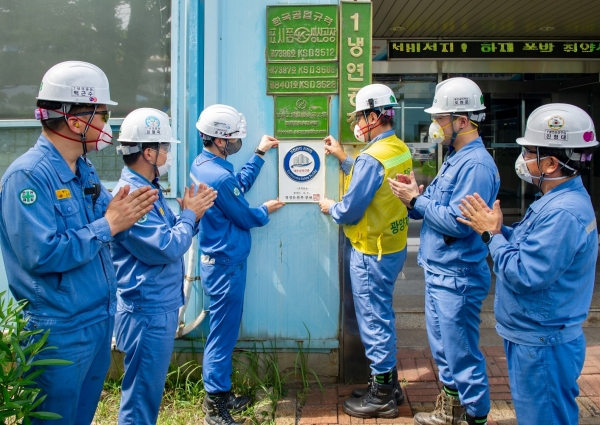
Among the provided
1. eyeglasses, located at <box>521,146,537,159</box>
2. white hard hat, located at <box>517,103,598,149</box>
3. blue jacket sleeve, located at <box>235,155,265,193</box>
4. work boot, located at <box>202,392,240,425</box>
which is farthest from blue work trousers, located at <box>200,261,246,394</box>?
white hard hat, located at <box>517,103,598,149</box>

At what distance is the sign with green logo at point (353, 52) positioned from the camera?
428 centimetres

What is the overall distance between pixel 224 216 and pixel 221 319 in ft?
2.33

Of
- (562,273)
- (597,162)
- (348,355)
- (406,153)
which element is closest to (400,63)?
(597,162)

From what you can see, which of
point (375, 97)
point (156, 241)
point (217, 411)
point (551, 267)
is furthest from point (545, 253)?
point (217, 411)

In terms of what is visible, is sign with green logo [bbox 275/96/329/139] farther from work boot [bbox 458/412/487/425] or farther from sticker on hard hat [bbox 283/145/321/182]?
work boot [bbox 458/412/487/425]

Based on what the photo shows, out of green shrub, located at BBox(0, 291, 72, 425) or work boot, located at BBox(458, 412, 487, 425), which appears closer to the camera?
green shrub, located at BBox(0, 291, 72, 425)

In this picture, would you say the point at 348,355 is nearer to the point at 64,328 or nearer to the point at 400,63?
the point at 64,328

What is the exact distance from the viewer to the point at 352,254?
4223 millimetres

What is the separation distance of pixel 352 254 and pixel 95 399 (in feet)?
6.64

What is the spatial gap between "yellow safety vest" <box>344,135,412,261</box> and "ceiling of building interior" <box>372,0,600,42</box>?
3.37 m

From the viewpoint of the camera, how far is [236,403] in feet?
13.5

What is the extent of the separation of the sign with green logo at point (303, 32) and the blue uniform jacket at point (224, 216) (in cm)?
100

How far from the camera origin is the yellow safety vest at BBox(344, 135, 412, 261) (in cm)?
404

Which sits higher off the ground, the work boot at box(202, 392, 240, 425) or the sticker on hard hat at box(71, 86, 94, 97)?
the sticker on hard hat at box(71, 86, 94, 97)
